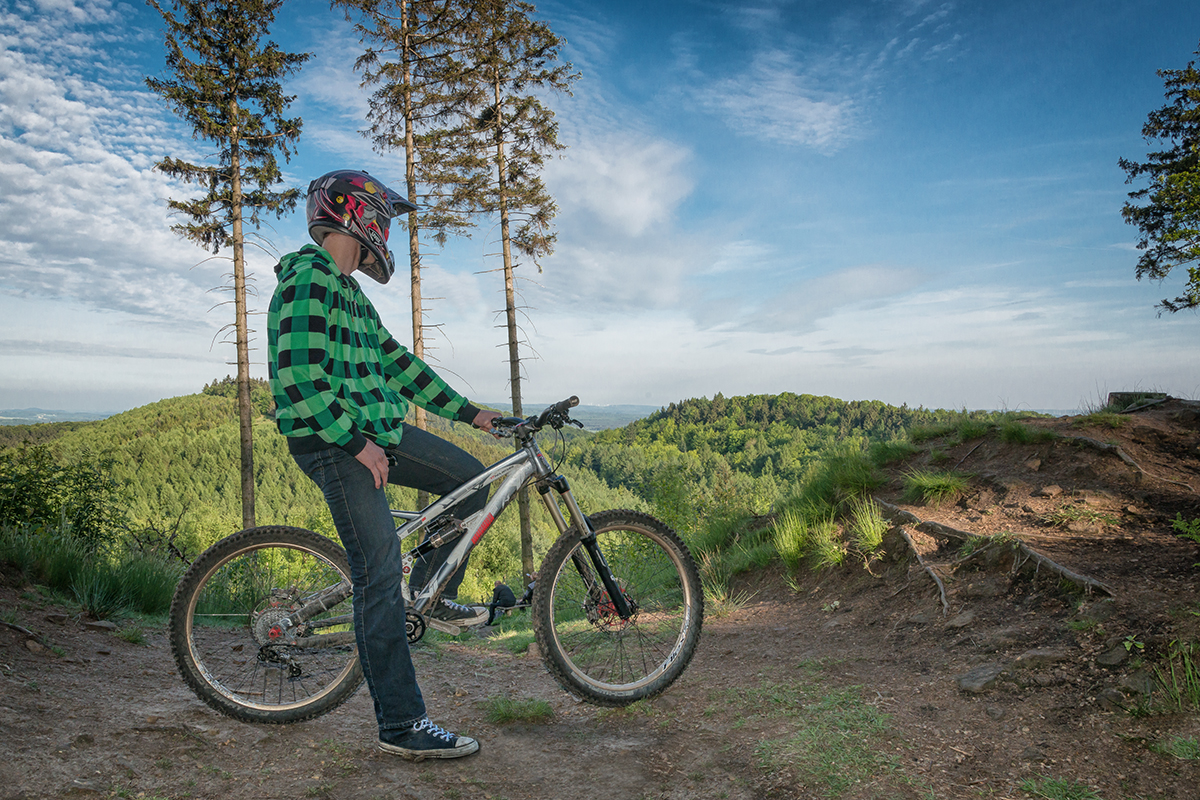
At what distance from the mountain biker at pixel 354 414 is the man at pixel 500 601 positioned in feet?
0.56

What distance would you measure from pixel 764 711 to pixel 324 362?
264 centimetres

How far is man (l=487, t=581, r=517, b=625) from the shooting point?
3092 mm

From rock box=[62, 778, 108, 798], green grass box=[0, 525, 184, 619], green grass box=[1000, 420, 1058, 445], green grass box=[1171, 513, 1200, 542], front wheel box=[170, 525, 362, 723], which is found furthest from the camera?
green grass box=[1000, 420, 1058, 445]

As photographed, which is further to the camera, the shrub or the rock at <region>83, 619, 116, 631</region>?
the shrub

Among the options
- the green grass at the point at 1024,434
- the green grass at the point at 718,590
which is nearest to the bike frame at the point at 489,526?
the green grass at the point at 718,590

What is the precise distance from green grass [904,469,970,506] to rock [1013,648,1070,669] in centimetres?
268

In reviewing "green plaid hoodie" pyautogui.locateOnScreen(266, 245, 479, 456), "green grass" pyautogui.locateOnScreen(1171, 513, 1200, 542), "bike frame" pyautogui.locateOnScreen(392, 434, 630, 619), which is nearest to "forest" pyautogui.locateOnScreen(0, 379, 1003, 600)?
"green grass" pyautogui.locateOnScreen(1171, 513, 1200, 542)

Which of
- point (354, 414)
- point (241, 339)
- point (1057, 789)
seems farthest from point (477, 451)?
point (1057, 789)

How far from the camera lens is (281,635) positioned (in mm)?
2953

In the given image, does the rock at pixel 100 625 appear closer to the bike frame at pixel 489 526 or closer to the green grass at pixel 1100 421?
the bike frame at pixel 489 526

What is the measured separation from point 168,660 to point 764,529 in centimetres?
579

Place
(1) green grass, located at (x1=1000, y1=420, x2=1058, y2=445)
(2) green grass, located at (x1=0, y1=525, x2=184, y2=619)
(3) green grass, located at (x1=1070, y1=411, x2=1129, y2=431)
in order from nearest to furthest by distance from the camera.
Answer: (2) green grass, located at (x1=0, y1=525, x2=184, y2=619) → (1) green grass, located at (x1=1000, y1=420, x2=1058, y2=445) → (3) green grass, located at (x1=1070, y1=411, x2=1129, y2=431)

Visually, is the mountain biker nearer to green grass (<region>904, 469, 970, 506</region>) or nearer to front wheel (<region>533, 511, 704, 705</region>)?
front wheel (<region>533, 511, 704, 705</region>)

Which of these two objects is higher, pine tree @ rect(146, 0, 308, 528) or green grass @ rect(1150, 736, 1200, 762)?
pine tree @ rect(146, 0, 308, 528)
